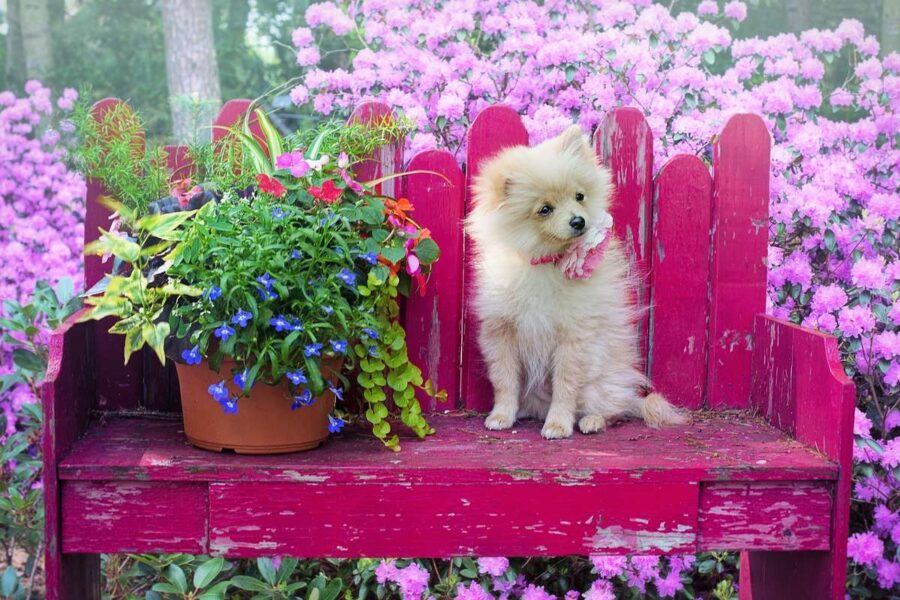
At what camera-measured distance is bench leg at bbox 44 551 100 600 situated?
188cm

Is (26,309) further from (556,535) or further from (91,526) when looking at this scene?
(556,535)

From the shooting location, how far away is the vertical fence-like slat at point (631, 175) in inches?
99.7

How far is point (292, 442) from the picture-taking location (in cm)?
199

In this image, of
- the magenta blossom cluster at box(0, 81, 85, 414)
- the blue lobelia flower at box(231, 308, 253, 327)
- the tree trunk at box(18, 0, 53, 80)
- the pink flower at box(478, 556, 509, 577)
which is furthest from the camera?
the tree trunk at box(18, 0, 53, 80)

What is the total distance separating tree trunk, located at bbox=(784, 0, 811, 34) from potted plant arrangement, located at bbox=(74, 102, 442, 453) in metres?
3.38

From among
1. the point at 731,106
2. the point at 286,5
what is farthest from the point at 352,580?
the point at 286,5

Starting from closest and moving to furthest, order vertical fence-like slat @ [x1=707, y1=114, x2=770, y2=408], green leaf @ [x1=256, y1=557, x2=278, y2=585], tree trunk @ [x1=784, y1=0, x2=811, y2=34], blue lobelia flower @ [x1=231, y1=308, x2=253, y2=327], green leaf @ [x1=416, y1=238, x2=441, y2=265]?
blue lobelia flower @ [x1=231, y1=308, x2=253, y2=327] < green leaf @ [x1=416, y1=238, x2=441, y2=265] < vertical fence-like slat @ [x1=707, y1=114, x2=770, y2=408] < green leaf @ [x1=256, y1=557, x2=278, y2=585] < tree trunk @ [x1=784, y1=0, x2=811, y2=34]

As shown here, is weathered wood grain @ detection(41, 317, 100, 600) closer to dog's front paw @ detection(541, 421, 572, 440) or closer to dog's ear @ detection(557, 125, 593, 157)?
dog's front paw @ detection(541, 421, 572, 440)

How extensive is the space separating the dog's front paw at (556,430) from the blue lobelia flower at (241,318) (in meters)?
0.84

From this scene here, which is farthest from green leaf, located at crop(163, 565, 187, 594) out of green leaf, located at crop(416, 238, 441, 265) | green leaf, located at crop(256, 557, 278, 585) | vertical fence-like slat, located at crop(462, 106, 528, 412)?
green leaf, located at crop(416, 238, 441, 265)

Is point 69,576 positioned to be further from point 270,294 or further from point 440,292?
point 440,292

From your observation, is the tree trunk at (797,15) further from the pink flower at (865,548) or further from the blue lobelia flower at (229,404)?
the blue lobelia flower at (229,404)

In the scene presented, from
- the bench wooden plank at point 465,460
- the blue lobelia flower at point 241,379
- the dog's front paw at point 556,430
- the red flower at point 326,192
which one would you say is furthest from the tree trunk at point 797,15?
the blue lobelia flower at point 241,379

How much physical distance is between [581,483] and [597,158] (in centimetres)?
99
